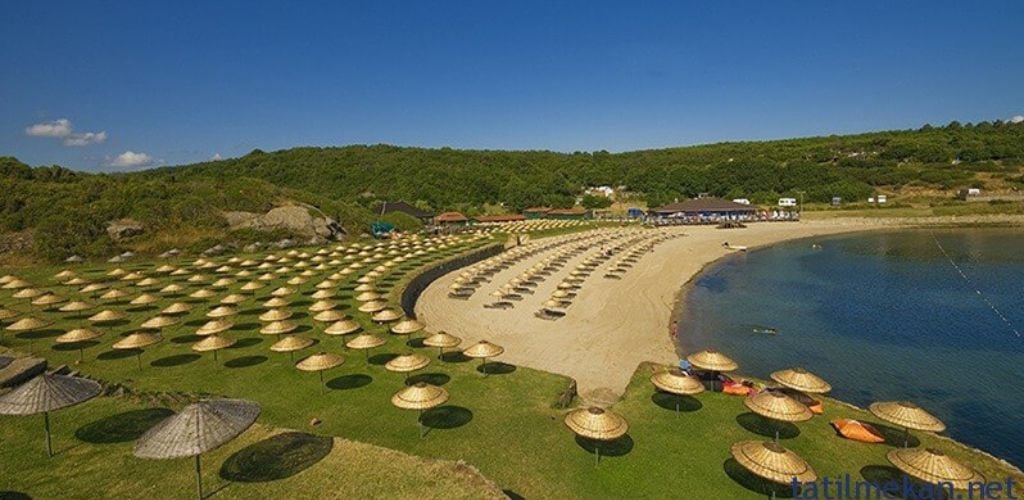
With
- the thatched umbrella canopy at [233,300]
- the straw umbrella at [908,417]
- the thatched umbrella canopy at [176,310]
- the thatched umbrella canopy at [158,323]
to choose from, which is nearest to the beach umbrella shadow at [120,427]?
the thatched umbrella canopy at [158,323]

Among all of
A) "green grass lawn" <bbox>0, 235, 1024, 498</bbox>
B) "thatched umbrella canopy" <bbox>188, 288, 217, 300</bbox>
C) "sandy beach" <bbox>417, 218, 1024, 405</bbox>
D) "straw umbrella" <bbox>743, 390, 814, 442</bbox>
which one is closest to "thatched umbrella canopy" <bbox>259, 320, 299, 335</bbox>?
"green grass lawn" <bbox>0, 235, 1024, 498</bbox>

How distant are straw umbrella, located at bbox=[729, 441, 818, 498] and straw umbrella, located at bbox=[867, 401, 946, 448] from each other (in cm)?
485

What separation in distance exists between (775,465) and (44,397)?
1917 centimetres

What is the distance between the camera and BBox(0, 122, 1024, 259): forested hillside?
189ft

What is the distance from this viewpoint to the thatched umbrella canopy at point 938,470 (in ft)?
40.8

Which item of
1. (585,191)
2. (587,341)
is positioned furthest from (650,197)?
(587,341)

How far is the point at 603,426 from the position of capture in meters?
14.3

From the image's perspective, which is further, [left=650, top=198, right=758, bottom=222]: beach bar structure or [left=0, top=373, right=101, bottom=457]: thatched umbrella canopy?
[left=650, top=198, right=758, bottom=222]: beach bar structure

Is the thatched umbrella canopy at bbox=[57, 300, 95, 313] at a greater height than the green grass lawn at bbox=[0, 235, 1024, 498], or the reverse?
the thatched umbrella canopy at bbox=[57, 300, 95, 313]

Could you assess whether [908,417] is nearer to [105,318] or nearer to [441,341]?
[441,341]

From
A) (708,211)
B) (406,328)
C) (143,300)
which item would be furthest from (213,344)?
(708,211)

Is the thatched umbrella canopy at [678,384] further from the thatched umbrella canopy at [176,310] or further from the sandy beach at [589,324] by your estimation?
the thatched umbrella canopy at [176,310]

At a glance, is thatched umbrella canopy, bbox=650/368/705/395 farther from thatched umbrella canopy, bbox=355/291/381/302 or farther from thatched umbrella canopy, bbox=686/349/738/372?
thatched umbrella canopy, bbox=355/291/381/302

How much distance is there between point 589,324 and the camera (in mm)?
33688
